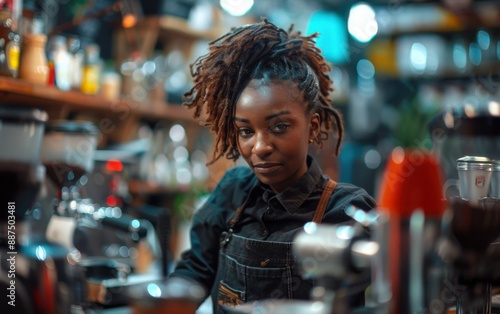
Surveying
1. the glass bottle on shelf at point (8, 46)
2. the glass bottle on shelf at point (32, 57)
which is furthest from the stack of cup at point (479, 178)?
the glass bottle on shelf at point (32, 57)

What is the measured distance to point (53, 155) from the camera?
1.78m

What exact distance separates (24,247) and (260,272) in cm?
51

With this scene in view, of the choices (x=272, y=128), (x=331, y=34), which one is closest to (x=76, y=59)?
(x=272, y=128)

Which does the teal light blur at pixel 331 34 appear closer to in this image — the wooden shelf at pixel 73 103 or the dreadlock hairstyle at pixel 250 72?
the wooden shelf at pixel 73 103

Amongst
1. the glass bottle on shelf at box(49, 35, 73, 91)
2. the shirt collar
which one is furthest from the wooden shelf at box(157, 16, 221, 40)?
the shirt collar

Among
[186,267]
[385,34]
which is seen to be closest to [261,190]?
[186,267]

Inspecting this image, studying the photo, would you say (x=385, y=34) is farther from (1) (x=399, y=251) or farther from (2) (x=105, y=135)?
(1) (x=399, y=251)

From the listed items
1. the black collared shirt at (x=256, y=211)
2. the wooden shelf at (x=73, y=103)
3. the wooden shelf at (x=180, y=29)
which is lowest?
the black collared shirt at (x=256, y=211)

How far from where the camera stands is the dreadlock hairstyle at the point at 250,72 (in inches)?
51.9

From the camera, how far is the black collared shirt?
4.40 ft

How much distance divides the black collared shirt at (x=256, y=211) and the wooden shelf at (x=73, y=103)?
1045mm

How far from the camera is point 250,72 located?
1.32 meters

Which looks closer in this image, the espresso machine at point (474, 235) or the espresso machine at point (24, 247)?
the espresso machine at point (474, 235)

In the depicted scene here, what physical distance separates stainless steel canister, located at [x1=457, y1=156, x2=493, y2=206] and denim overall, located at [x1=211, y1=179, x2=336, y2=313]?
0.30 meters
